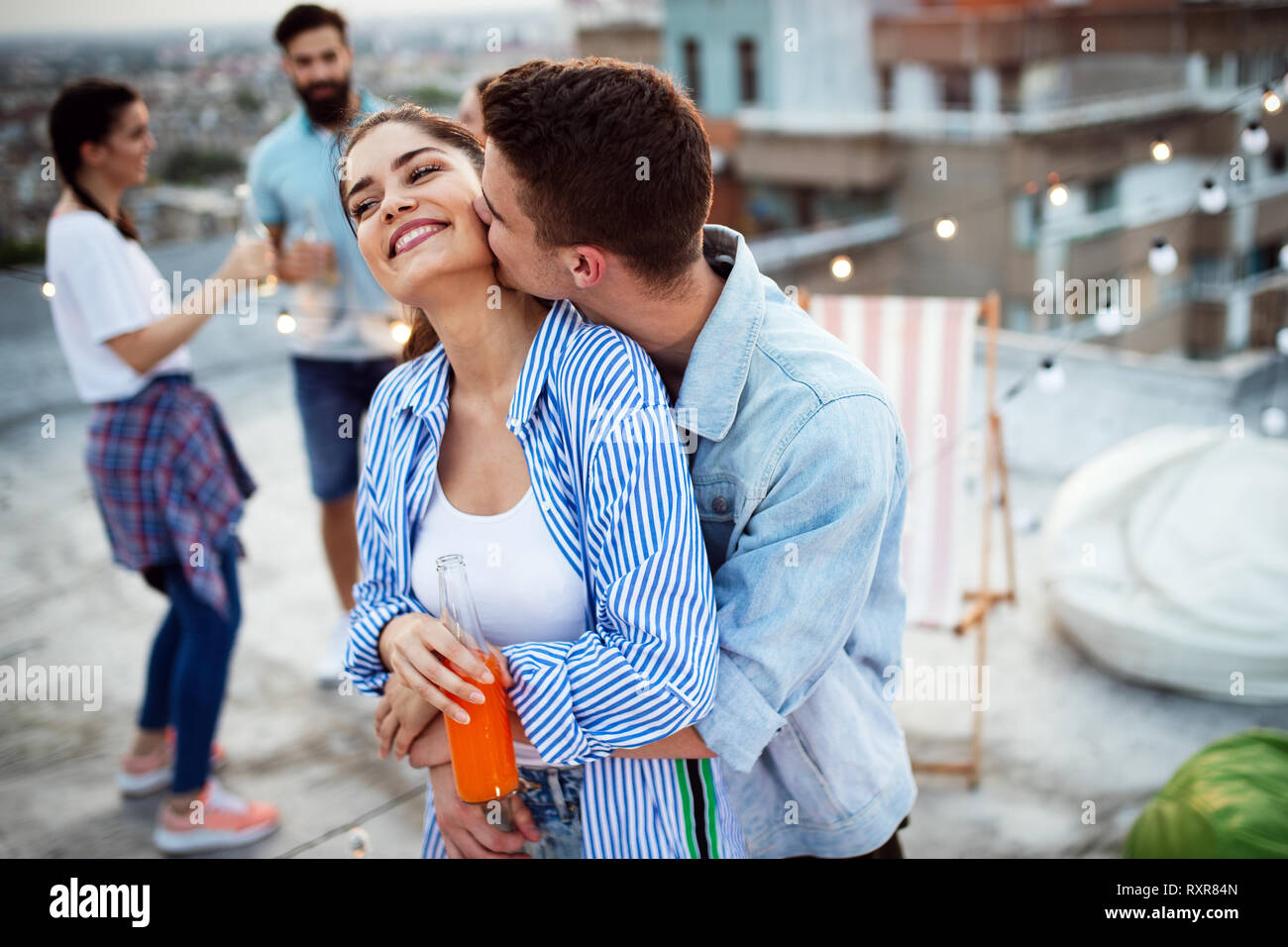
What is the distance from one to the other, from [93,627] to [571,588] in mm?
3083

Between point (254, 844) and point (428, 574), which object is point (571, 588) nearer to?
point (428, 574)

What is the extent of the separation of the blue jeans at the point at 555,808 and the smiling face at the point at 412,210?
0.67m

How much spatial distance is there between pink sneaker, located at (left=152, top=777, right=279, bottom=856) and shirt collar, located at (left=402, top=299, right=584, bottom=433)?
5.74ft

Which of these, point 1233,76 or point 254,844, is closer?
point 254,844

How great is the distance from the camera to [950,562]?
3.22 m

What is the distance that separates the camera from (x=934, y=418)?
334 centimetres

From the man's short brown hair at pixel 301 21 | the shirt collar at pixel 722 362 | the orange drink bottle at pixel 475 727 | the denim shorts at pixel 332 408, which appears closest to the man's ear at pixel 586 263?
the shirt collar at pixel 722 362

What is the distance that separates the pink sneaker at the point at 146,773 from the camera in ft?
9.53

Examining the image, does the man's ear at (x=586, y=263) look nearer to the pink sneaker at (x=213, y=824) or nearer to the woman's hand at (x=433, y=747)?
the woman's hand at (x=433, y=747)

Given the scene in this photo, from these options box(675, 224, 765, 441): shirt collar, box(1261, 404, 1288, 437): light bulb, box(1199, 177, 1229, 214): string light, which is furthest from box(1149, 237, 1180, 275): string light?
box(675, 224, 765, 441): shirt collar

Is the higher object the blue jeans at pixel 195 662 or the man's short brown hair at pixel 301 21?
the man's short brown hair at pixel 301 21

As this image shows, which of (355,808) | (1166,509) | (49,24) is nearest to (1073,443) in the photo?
(1166,509)

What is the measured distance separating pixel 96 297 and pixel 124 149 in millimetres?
390

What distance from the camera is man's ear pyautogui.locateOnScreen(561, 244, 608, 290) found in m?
1.25
